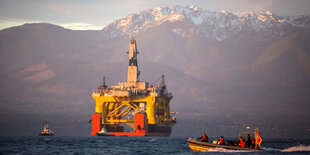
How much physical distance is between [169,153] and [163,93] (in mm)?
66366

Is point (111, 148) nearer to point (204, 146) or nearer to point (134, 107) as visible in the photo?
point (204, 146)

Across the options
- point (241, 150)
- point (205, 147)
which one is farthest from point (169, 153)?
point (241, 150)

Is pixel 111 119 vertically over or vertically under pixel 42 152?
over

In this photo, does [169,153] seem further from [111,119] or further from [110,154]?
[111,119]

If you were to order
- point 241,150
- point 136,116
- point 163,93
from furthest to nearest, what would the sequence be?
point 163,93 → point 136,116 → point 241,150

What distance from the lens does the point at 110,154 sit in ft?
233

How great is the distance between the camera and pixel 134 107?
142 metres

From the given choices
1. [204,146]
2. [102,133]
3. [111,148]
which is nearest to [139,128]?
[102,133]

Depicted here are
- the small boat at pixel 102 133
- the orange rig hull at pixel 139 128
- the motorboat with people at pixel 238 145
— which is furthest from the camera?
the small boat at pixel 102 133

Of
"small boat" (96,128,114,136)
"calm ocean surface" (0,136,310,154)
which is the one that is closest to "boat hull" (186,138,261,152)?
"calm ocean surface" (0,136,310,154)

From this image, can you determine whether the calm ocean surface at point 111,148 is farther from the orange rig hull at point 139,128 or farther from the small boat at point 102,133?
the small boat at point 102,133

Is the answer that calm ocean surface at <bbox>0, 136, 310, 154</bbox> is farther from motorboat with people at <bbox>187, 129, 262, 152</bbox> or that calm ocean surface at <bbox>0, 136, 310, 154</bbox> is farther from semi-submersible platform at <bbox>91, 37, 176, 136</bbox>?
semi-submersible platform at <bbox>91, 37, 176, 136</bbox>

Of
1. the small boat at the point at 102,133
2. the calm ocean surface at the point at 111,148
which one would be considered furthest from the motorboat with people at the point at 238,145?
the small boat at the point at 102,133

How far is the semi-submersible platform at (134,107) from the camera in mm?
132750
